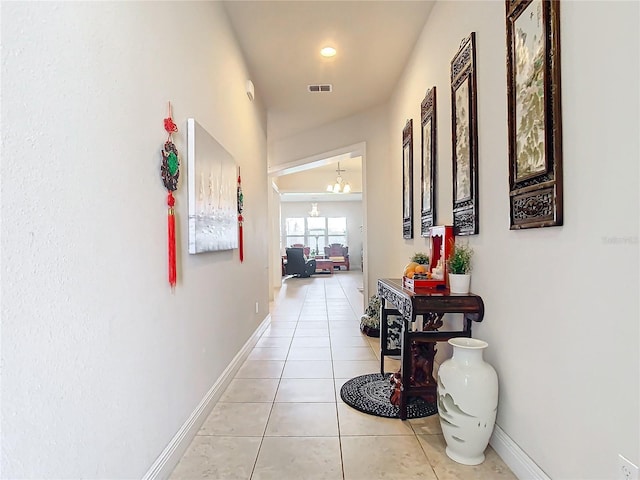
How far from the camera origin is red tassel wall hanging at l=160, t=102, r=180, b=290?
6.05 feet

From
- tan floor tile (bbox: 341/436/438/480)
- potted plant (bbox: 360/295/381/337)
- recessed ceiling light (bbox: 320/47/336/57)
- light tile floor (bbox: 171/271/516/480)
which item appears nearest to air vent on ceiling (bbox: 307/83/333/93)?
recessed ceiling light (bbox: 320/47/336/57)

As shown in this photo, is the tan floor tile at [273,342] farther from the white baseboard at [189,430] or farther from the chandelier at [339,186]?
the chandelier at [339,186]

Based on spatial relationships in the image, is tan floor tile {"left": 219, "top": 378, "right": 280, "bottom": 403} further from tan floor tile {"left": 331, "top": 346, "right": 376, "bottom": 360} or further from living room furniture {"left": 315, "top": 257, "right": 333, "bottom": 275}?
living room furniture {"left": 315, "top": 257, "right": 333, "bottom": 275}

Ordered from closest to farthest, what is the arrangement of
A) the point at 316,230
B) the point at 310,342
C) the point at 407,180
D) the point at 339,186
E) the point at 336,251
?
1. the point at 407,180
2. the point at 310,342
3. the point at 339,186
4. the point at 336,251
5. the point at 316,230

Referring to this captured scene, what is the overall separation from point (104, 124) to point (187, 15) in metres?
1.24

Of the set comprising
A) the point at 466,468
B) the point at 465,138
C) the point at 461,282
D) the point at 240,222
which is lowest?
the point at 466,468

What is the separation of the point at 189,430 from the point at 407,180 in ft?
9.80

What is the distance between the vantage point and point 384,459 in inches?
76.5

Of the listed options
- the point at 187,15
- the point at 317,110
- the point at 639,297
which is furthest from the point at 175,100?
the point at 317,110

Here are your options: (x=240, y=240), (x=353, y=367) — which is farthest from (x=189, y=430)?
(x=240, y=240)

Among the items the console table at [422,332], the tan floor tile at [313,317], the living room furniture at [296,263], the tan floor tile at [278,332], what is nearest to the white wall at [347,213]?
the living room furniture at [296,263]

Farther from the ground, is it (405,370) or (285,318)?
(405,370)

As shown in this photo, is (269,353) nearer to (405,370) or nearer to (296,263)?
(405,370)

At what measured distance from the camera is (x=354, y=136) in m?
5.57
